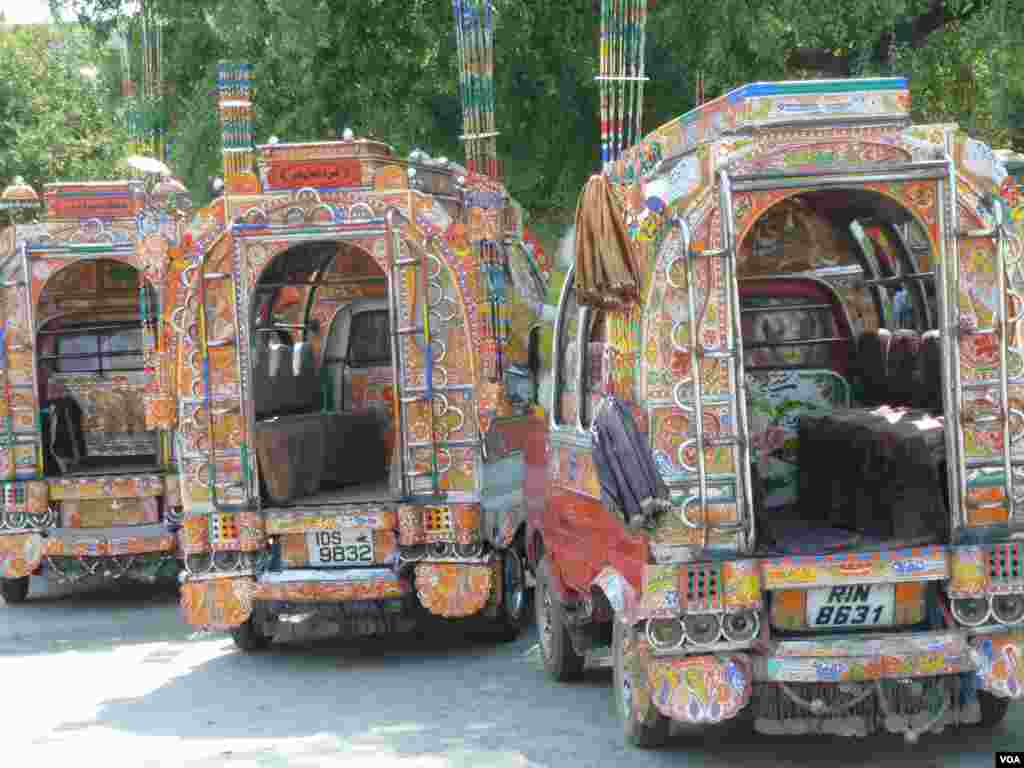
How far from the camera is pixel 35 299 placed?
13719 millimetres

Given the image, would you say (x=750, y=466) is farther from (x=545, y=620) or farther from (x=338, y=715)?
(x=338, y=715)

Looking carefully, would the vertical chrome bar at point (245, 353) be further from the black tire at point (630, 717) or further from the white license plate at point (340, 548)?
the black tire at point (630, 717)

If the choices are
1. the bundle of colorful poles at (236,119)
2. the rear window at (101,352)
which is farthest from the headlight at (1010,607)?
the rear window at (101,352)

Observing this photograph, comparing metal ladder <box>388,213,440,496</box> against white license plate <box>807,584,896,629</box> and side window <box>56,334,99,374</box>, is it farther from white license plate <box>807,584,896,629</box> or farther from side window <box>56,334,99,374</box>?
side window <box>56,334,99,374</box>

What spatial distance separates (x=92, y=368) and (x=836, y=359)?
846 cm

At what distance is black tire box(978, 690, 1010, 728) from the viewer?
7.82m

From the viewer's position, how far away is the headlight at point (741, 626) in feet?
23.2

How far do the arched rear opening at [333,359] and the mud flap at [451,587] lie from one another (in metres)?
1.64

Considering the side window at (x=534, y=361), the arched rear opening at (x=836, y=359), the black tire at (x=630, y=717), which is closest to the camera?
the black tire at (x=630, y=717)

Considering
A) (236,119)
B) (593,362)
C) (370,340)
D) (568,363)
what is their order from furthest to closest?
(370,340) < (236,119) < (568,363) < (593,362)

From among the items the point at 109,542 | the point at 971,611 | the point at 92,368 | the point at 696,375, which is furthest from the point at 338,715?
the point at 92,368

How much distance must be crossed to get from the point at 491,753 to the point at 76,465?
8417mm

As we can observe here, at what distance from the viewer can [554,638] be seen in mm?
9578

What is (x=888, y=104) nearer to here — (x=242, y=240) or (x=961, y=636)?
(x=961, y=636)
